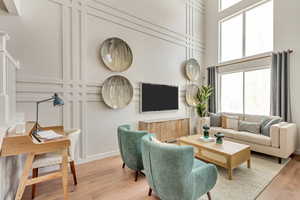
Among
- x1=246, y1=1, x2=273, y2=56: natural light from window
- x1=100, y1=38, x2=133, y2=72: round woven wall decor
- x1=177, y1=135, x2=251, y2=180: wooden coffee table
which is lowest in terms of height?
x1=177, y1=135, x2=251, y2=180: wooden coffee table

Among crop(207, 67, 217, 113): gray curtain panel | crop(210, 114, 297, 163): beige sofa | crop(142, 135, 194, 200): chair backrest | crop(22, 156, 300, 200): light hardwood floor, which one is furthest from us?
crop(207, 67, 217, 113): gray curtain panel

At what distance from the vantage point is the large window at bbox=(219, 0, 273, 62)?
4.09 m

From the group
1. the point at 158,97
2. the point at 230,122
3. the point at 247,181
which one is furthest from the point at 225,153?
the point at 158,97

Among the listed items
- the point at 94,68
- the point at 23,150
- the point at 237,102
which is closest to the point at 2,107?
the point at 23,150

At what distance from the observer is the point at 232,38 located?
16.2ft

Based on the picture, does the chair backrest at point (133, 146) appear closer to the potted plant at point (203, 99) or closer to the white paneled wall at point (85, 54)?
Result: the white paneled wall at point (85, 54)

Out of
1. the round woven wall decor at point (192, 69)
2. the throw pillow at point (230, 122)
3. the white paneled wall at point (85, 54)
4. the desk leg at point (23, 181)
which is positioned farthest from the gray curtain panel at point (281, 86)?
the desk leg at point (23, 181)

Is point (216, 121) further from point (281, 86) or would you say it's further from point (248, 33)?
point (248, 33)

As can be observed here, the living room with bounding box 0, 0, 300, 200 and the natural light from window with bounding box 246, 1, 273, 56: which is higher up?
the natural light from window with bounding box 246, 1, 273, 56

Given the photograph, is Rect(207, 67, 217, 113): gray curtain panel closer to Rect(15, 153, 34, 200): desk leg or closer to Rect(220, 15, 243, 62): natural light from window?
Rect(220, 15, 243, 62): natural light from window

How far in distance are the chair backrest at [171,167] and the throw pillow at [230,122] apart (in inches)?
125

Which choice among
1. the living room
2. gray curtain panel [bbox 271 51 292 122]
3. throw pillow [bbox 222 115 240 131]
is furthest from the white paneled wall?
gray curtain panel [bbox 271 51 292 122]

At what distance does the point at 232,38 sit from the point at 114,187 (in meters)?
5.41

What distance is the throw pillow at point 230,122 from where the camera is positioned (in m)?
4.01
